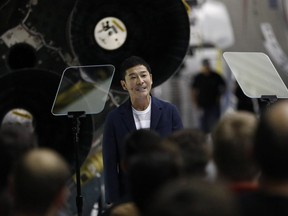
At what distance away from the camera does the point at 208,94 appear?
12.1m

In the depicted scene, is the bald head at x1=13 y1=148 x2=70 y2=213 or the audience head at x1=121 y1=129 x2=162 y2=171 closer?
the bald head at x1=13 y1=148 x2=70 y2=213

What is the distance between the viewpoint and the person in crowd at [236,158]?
3230 mm

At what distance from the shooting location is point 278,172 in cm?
308

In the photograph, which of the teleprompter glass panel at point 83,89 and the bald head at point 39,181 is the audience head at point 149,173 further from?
the teleprompter glass panel at point 83,89

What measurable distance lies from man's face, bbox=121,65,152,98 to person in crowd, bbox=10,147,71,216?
2.49 meters

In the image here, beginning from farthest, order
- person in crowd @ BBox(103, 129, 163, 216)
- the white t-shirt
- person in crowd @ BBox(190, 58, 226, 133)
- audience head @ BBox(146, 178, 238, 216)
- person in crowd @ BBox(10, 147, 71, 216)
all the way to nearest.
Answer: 1. person in crowd @ BBox(190, 58, 226, 133)
2. the white t-shirt
3. person in crowd @ BBox(103, 129, 163, 216)
4. person in crowd @ BBox(10, 147, 71, 216)
5. audience head @ BBox(146, 178, 238, 216)

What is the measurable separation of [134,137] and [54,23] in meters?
3.10

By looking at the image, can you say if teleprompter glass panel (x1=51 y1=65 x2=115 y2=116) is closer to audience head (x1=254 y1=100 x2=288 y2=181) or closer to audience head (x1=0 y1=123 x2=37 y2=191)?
audience head (x1=0 y1=123 x2=37 y2=191)

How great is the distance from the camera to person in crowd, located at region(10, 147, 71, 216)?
2.91 meters

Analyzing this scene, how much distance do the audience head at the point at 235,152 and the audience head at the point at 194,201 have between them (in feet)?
2.25

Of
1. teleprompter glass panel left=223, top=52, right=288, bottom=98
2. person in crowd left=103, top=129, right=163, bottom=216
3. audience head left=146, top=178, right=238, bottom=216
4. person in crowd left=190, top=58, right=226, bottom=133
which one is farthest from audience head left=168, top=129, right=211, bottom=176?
person in crowd left=190, top=58, right=226, bottom=133

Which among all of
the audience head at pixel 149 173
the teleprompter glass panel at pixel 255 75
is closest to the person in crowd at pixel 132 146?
the audience head at pixel 149 173

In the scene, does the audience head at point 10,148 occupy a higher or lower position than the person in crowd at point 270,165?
higher

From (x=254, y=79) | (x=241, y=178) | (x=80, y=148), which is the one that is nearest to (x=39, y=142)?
(x=80, y=148)
